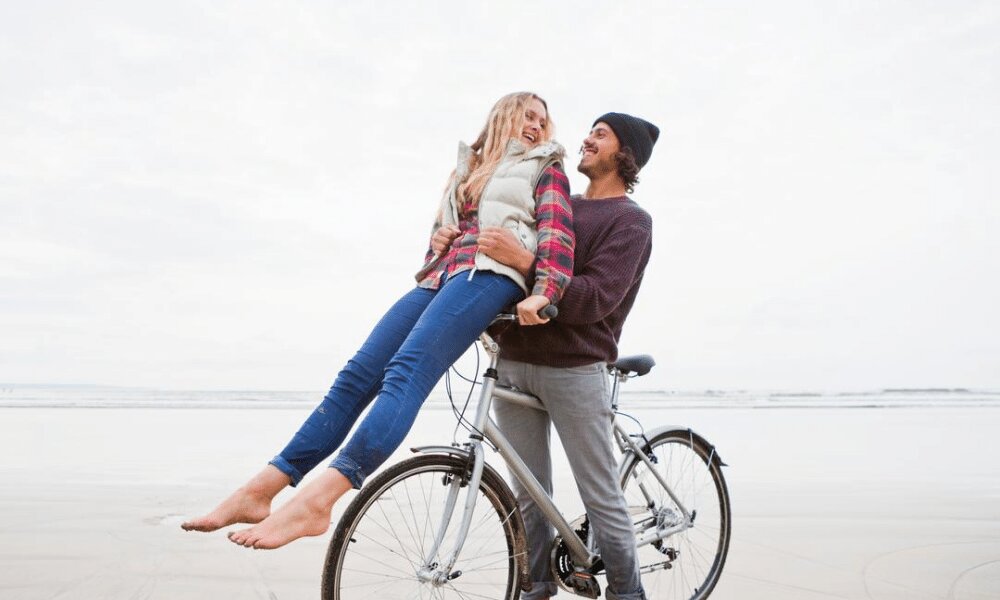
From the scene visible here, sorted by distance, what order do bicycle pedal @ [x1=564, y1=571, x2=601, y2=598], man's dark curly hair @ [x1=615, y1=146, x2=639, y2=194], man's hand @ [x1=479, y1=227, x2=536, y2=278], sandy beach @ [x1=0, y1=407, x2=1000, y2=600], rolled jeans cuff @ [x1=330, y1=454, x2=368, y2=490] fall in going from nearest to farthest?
rolled jeans cuff @ [x1=330, y1=454, x2=368, y2=490] < man's hand @ [x1=479, y1=227, x2=536, y2=278] < bicycle pedal @ [x1=564, y1=571, x2=601, y2=598] < man's dark curly hair @ [x1=615, y1=146, x2=639, y2=194] < sandy beach @ [x1=0, y1=407, x2=1000, y2=600]

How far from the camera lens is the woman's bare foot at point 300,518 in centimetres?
182

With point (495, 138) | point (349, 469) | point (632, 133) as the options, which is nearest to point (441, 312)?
point (349, 469)

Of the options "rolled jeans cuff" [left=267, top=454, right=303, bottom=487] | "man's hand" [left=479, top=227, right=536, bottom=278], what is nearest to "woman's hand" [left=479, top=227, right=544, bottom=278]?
"man's hand" [left=479, top=227, right=536, bottom=278]

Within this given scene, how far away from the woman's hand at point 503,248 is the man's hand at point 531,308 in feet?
0.39

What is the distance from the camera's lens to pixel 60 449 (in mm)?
7566

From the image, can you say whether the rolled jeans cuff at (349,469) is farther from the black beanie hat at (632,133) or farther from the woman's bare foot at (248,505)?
the black beanie hat at (632,133)

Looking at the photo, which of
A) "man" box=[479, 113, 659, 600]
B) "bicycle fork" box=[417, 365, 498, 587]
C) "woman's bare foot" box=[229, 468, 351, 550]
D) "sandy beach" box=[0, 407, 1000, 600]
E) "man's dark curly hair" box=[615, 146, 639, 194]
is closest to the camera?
"woman's bare foot" box=[229, 468, 351, 550]

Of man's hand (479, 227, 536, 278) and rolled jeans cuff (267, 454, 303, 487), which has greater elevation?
man's hand (479, 227, 536, 278)

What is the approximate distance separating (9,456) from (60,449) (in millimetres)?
617

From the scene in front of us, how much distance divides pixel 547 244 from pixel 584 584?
4.13 ft

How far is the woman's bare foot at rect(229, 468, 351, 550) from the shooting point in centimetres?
182

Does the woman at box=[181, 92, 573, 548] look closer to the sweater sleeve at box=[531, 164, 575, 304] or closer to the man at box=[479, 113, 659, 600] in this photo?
the sweater sleeve at box=[531, 164, 575, 304]

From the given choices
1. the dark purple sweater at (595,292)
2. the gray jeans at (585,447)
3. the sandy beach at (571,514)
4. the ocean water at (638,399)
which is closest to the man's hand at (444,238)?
the dark purple sweater at (595,292)

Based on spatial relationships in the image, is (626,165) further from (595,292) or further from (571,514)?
(571,514)
